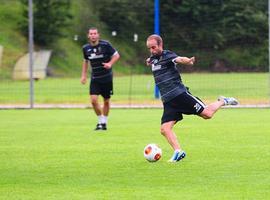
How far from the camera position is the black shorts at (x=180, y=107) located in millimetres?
11766

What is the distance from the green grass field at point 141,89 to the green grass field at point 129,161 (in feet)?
30.1

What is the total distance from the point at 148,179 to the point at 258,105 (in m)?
15.4

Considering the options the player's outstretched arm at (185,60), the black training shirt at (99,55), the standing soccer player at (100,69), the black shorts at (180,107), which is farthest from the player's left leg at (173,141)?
the black training shirt at (99,55)

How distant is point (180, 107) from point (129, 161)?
107 cm

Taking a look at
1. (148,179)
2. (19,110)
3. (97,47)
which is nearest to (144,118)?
(97,47)

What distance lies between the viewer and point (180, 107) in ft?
38.7

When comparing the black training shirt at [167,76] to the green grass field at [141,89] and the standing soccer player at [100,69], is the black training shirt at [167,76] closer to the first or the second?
the standing soccer player at [100,69]

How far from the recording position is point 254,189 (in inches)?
343

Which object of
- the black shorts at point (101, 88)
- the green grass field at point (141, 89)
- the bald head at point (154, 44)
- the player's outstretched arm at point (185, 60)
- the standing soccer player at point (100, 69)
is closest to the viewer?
the player's outstretched arm at point (185, 60)

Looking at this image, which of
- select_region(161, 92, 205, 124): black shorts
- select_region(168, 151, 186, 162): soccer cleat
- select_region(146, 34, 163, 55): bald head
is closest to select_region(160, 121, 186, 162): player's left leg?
select_region(168, 151, 186, 162): soccer cleat

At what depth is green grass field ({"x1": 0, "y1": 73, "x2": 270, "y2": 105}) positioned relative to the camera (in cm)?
2853

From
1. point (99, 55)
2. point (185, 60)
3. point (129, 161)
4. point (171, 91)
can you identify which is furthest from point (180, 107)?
point (99, 55)

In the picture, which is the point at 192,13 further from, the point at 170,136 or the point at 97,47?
the point at 170,136

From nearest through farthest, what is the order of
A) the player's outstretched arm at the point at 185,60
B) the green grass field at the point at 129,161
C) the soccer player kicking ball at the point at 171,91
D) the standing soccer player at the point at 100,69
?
the green grass field at the point at 129,161, the player's outstretched arm at the point at 185,60, the soccer player kicking ball at the point at 171,91, the standing soccer player at the point at 100,69
